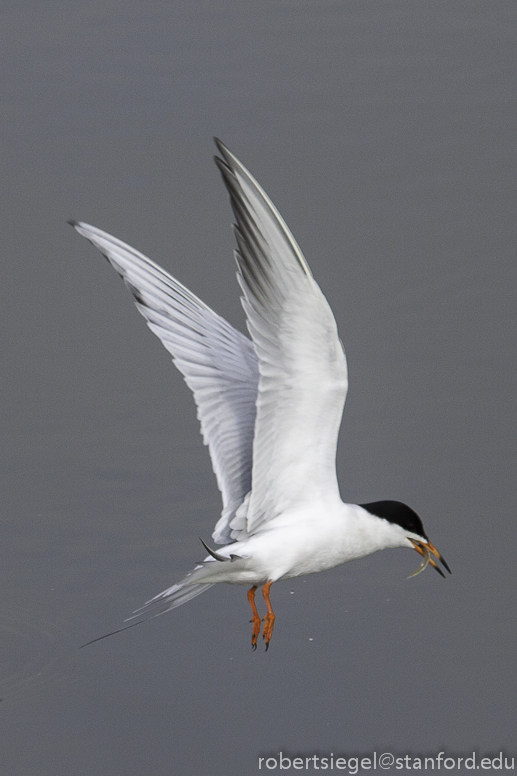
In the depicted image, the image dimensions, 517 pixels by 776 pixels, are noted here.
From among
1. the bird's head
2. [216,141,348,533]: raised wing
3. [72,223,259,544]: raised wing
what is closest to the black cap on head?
the bird's head

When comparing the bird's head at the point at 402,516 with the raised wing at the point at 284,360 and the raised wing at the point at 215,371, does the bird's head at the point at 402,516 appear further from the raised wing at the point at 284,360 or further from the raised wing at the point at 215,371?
the raised wing at the point at 215,371

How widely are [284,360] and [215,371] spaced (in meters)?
0.63

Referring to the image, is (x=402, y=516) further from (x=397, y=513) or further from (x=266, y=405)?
(x=266, y=405)

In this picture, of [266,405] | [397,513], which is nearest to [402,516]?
[397,513]

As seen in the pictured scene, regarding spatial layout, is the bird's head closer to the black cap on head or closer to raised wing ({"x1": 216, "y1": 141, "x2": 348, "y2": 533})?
the black cap on head

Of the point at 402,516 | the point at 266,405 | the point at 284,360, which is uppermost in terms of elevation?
the point at 284,360

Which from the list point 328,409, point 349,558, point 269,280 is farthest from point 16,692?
point 269,280

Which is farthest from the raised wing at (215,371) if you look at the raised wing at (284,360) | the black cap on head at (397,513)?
the black cap on head at (397,513)

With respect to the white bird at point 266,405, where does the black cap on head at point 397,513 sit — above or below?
below

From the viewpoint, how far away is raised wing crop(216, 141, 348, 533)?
2.53 m

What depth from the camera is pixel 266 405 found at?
288 cm

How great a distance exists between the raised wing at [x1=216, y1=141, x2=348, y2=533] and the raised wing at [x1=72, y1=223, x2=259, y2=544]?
0.23 metres

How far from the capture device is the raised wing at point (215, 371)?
10.7ft

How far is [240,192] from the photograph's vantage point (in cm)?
249
